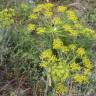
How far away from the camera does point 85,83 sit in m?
3.12

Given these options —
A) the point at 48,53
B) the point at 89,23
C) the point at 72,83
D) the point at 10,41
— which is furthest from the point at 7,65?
the point at 89,23

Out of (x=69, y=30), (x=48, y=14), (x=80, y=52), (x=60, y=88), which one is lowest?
(x=60, y=88)

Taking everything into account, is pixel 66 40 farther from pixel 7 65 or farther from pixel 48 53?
pixel 7 65

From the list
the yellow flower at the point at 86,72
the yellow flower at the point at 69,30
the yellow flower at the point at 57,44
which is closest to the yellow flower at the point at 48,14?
the yellow flower at the point at 69,30

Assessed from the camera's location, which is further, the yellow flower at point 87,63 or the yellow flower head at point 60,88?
the yellow flower at point 87,63

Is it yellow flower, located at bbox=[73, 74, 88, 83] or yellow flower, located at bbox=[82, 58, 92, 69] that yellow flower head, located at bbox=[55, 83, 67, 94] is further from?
yellow flower, located at bbox=[82, 58, 92, 69]

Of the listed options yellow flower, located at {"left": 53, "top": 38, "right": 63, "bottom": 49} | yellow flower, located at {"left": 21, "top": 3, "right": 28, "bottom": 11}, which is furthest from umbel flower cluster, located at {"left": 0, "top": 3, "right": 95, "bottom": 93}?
yellow flower, located at {"left": 21, "top": 3, "right": 28, "bottom": 11}

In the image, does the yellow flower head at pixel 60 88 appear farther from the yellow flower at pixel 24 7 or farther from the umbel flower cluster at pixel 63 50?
the yellow flower at pixel 24 7

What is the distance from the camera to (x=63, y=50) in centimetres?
319

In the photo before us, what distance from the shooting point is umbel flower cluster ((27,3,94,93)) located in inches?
120

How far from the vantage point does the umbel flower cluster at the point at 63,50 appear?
3047mm

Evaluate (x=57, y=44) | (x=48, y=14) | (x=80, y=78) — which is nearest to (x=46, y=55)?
(x=57, y=44)

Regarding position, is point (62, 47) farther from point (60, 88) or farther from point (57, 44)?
point (60, 88)

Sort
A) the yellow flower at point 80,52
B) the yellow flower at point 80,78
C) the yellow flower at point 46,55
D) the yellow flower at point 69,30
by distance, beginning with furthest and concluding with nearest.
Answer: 1. the yellow flower at point 69,30
2. the yellow flower at point 80,52
3. the yellow flower at point 46,55
4. the yellow flower at point 80,78
